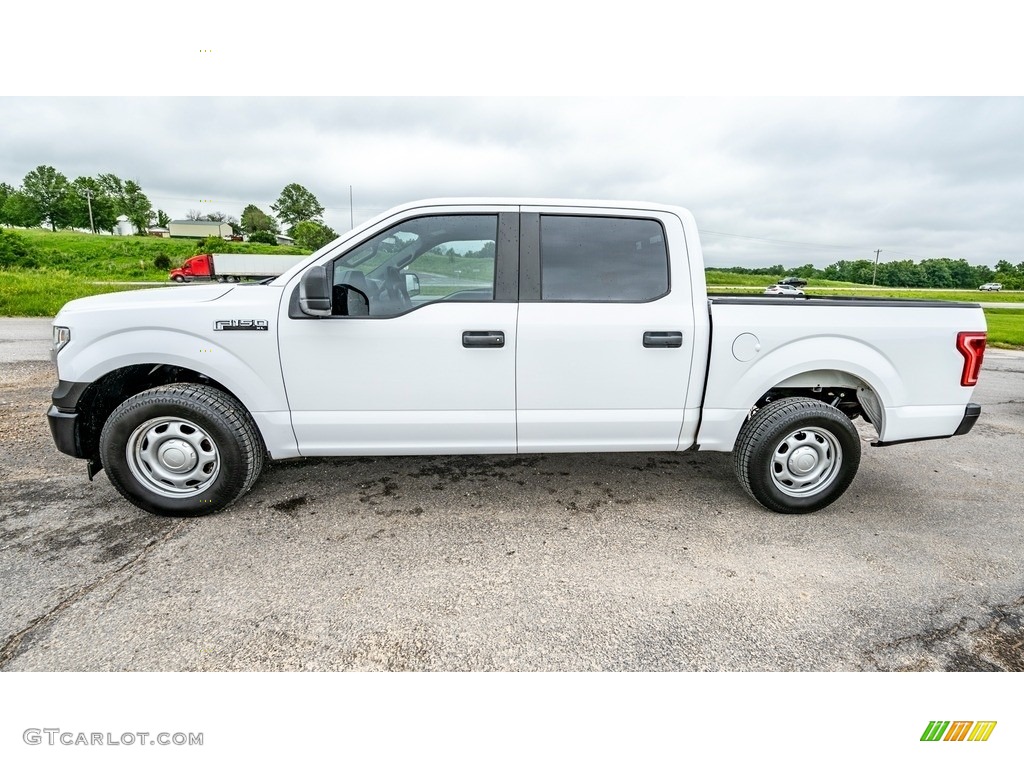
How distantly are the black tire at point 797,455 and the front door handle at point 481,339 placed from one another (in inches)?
68.8

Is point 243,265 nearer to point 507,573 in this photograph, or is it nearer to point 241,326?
point 241,326

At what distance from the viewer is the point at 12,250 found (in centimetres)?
3831

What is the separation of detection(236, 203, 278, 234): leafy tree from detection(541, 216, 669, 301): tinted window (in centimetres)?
9374

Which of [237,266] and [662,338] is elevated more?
[237,266]

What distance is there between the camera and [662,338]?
3.12m

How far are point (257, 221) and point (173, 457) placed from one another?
9516cm

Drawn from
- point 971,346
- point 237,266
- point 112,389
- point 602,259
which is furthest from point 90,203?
point 971,346

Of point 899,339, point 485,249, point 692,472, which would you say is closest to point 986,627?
point 899,339

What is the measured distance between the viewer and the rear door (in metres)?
Result: 3.10

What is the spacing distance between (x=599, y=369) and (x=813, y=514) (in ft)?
5.98

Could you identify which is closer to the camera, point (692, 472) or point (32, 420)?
point (692, 472)
